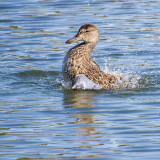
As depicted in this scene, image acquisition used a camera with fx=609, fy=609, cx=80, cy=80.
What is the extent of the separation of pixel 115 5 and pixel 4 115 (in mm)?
9624

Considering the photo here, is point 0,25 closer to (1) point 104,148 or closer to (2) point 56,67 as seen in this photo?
(2) point 56,67

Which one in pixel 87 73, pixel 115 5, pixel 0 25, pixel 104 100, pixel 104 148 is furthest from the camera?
pixel 115 5

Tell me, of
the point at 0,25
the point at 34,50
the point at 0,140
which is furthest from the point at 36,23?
the point at 0,140

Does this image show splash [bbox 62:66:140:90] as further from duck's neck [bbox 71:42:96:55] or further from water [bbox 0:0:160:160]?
duck's neck [bbox 71:42:96:55]

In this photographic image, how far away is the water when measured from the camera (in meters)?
7.19

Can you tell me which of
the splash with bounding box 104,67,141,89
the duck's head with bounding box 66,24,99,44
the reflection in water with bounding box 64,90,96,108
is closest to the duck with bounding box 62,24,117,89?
the duck's head with bounding box 66,24,99,44

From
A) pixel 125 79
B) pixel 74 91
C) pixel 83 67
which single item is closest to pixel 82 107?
pixel 74 91

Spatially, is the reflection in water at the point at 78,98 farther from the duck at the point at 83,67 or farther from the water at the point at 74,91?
the duck at the point at 83,67

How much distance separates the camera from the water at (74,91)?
7191 millimetres

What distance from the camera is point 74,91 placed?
10078 millimetres

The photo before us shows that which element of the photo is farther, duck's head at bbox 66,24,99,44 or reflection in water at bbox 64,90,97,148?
duck's head at bbox 66,24,99,44

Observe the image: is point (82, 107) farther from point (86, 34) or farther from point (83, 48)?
point (86, 34)

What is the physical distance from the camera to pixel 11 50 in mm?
13367

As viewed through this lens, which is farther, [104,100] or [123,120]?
[104,100]
